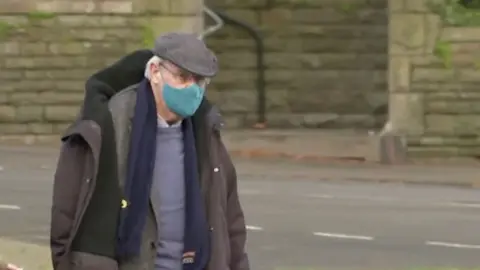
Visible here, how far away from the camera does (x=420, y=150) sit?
17266 millimetres

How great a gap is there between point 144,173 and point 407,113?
549 inches

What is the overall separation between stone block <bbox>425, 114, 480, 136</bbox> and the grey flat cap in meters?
13.9

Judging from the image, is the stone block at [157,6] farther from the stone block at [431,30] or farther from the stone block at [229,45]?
the stone block at [431,30]

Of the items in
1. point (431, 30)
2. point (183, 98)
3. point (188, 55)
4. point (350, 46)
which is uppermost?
point (188, 55)

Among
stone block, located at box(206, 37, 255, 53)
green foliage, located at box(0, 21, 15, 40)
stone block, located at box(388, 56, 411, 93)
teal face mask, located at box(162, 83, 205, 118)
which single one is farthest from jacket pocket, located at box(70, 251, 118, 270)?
stone block, located at box(206, 37, 255, 53)

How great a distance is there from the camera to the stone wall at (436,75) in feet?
56.2

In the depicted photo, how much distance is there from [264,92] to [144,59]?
15.8m

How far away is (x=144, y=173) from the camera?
11.7 feet

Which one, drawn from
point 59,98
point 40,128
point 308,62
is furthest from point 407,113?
point 40,128

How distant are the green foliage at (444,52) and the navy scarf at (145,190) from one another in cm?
1386

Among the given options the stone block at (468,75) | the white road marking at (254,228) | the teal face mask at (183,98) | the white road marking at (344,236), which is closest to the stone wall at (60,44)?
the stone block at (468,75)

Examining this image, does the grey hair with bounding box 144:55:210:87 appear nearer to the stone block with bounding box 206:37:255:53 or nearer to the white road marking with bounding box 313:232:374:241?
the white road marking with bounding box 313:232:374:241

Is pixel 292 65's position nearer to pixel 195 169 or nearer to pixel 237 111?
pixel 237 111

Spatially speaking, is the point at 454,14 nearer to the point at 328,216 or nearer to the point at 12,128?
the point at 328,216
